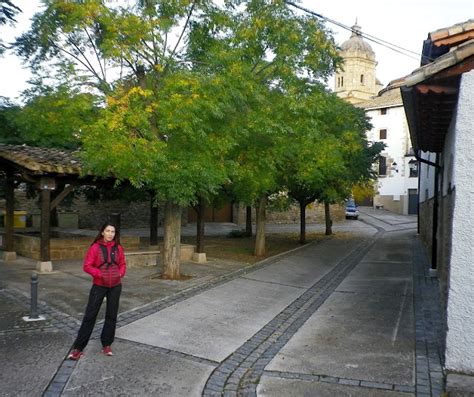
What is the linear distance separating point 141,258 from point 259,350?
727 centimetres

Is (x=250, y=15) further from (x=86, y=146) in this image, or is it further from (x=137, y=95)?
(x=86, y=146)

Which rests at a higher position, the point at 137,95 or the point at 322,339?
the point at 137,95

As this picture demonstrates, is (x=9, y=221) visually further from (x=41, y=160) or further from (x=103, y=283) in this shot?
(x=103, y=283)

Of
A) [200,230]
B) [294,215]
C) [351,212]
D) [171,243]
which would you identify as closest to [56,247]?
[200,230]

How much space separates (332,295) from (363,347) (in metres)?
3.70

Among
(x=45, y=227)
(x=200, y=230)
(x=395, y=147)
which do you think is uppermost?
(x=395, y=147)

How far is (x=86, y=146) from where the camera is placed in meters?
8.64

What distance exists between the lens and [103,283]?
5520 mm

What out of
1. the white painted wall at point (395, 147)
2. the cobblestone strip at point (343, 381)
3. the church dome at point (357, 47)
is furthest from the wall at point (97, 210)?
the church dome at point (357, 47)

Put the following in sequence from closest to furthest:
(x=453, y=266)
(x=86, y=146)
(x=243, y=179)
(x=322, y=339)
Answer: (x=453, y=266) → (x=322, y=339) → (x=86, y=146) → (x=243, y=179)

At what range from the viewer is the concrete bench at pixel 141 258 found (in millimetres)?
12469

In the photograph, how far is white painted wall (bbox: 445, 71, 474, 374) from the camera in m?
4.91

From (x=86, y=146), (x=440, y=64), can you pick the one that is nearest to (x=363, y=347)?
(x=440, y=64)

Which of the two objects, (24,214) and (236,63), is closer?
(236,63)
